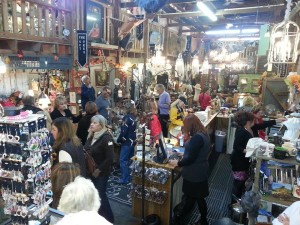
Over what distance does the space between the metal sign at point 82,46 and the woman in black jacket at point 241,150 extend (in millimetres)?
4988

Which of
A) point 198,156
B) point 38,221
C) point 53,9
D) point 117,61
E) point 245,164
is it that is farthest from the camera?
point 117,61

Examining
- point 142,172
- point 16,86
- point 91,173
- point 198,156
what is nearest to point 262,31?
point 198,156

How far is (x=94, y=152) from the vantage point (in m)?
3.63

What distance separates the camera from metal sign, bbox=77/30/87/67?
727 cm

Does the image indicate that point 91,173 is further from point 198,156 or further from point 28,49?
point 28,49

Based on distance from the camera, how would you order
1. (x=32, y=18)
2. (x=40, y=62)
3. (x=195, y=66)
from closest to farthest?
(x=32, y=18)
(x=40, y=62)
(x=195, y=66)

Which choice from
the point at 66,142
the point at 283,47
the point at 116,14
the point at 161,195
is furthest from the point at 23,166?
the point at 116,14

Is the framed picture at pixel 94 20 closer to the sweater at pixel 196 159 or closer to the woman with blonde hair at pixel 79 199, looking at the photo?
the sweater at pixel 196 159

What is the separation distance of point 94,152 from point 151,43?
8.51 metres

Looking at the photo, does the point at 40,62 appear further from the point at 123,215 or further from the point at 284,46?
the point at 284,46

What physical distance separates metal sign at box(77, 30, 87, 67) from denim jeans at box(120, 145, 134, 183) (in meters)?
3.43

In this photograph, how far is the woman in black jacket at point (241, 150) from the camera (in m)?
4.00

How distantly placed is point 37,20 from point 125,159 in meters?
4.10

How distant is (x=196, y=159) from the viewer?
3.48 metres
